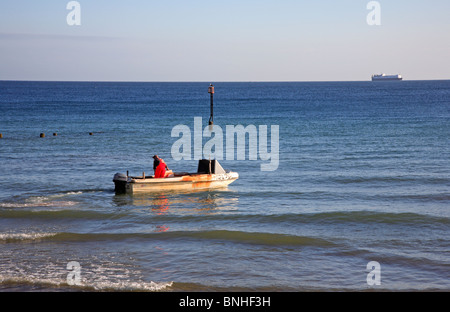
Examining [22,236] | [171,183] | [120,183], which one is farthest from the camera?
[171,183]

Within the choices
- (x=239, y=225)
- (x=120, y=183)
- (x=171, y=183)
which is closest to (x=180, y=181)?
(x=171, y=183)

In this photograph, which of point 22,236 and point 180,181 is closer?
point 22,236

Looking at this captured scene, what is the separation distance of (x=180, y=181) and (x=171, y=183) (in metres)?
0.41

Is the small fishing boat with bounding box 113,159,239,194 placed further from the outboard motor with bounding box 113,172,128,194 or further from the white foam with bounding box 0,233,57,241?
the white foam with bounding box 0,233,57,241

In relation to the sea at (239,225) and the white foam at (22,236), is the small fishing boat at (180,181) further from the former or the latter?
the white foam at (22,236)

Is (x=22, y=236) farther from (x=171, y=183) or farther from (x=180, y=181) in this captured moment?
(x=180, y=181)

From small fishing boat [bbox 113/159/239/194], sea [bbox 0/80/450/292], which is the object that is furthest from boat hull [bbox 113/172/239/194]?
sea [bbox 0/80/450/292]

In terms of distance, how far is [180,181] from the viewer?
74.5 feet

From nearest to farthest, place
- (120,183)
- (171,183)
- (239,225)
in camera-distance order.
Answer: (239,225) → (120,183) → (171,183)

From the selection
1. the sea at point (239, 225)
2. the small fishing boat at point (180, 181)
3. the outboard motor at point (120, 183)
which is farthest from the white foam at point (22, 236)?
the small fishing boat at point (180, 181)

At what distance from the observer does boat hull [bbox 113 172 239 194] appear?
2208cm

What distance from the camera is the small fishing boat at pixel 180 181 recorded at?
2211 centimetres
